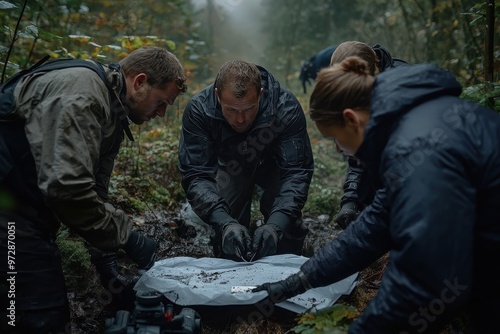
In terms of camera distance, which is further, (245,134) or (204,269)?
(245,134)

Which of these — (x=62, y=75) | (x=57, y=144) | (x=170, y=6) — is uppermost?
(x=170, y=6)

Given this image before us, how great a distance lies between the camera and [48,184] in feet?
7.05

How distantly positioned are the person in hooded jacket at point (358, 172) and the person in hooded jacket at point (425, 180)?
149 centimetres

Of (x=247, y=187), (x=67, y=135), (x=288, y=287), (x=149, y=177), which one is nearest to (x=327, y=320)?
(x=288, y=287)

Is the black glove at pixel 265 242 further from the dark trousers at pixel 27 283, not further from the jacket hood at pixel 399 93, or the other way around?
the jacket hood at pixel 399 93

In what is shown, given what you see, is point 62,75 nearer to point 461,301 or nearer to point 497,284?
point 461,301

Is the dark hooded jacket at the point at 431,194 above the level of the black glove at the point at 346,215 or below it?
above

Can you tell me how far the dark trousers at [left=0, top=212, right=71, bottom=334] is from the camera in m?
2.32

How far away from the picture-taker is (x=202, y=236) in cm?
477

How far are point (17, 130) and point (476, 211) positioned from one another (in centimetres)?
232

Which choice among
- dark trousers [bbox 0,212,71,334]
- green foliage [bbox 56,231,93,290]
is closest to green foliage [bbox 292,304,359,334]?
dark trousers [bbox 0,212,71,334]

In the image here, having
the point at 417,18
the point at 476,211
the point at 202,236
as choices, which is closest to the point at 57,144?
the point at 476,211

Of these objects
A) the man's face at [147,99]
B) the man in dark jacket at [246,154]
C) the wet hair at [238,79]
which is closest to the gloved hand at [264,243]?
the man in dark jacket at [246,154]

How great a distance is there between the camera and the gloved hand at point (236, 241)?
3.41 m
